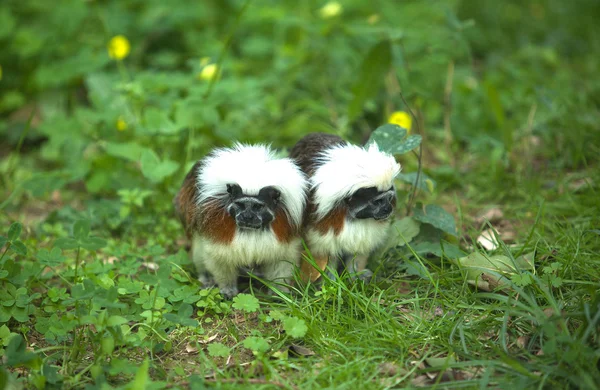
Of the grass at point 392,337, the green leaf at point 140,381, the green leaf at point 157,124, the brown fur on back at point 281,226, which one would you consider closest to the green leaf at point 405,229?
the grass at point 392,337

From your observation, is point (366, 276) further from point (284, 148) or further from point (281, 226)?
point (284, 148)

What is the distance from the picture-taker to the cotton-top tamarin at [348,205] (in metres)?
4.14

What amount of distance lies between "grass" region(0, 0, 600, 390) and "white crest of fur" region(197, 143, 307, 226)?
679mm

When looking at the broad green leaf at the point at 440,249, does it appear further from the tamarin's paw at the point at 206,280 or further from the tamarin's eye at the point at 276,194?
the tamarin's paw at the point at 206,280

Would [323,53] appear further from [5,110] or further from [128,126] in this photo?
[5,110]

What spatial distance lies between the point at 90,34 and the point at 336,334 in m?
5.87

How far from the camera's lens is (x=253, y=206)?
4086 millimetres

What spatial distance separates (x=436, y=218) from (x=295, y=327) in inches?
61.0

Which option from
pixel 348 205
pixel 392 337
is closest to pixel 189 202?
pixel 348 205

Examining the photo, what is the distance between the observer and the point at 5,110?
7438 millimetres

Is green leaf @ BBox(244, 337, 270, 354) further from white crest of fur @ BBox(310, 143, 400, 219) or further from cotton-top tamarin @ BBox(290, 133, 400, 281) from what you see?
white crest of fur @ BBox(310, 143, 400, 219)

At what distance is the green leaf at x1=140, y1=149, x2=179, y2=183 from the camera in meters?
5.20

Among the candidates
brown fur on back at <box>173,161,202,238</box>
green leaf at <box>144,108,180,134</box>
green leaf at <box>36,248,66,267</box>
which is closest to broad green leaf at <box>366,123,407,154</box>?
brown fur on back at <box>173,161,202,238</box>

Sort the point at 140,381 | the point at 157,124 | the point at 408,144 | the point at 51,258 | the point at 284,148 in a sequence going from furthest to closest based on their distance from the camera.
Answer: the point at 157,124 → the point at 284,148 → the point at 408,144 → the point at 51,258 → the point at 140,381
